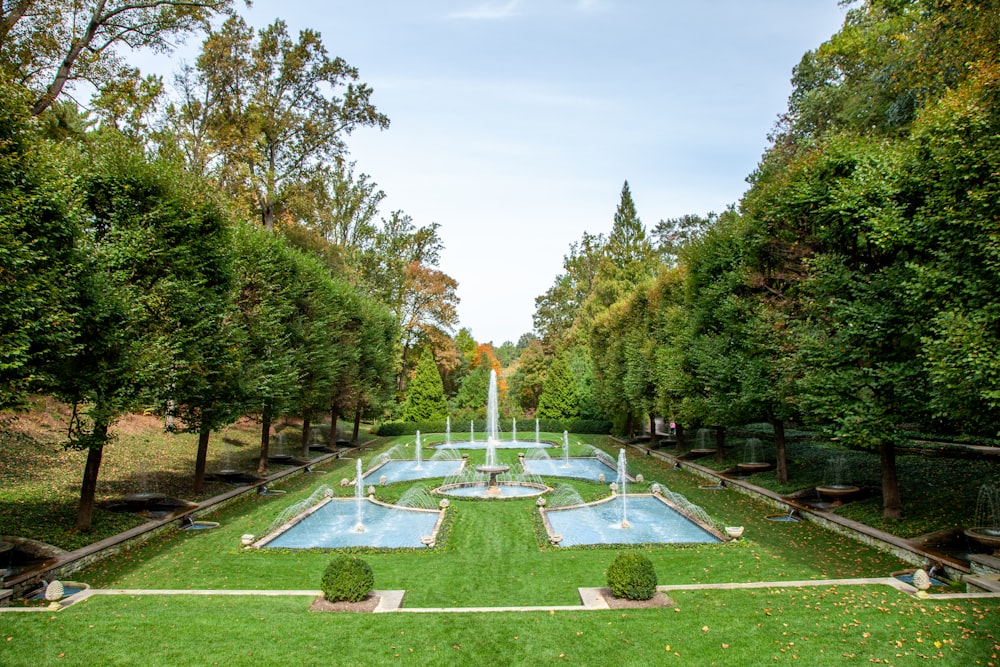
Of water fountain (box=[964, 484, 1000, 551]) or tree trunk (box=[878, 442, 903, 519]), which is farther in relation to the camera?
tree trunk (box=[878, 442, 903, 519])

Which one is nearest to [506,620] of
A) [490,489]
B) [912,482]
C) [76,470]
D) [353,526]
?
[353,526]

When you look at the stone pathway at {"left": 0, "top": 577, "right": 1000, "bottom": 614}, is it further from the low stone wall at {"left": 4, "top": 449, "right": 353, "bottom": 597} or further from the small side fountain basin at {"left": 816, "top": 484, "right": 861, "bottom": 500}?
the small side fountain basin at {"left": 816, "top": 484, "right": 861, "bottom": 500}

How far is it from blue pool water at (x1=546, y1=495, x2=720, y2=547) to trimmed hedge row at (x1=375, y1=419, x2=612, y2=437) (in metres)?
27.5

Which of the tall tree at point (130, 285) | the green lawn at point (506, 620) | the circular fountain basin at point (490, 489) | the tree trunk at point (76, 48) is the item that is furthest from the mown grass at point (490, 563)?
the tree trunk at point (76, 48)

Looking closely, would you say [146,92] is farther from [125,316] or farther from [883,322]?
[883,322]

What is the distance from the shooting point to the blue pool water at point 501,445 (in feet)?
126

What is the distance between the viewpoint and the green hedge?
47.2 meters

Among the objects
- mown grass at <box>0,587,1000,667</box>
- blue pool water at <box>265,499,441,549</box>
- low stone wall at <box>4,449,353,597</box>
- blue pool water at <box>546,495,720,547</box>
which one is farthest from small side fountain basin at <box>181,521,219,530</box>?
blue pool water at <box>546,495,720,547</box>

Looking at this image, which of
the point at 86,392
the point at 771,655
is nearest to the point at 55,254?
the point at 86,392

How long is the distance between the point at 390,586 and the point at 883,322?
12439mm

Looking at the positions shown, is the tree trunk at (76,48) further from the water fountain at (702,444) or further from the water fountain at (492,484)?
the water fountain at (702,444)

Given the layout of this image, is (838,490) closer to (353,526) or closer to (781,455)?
(781,455)

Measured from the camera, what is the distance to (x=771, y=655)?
7602 millimetres

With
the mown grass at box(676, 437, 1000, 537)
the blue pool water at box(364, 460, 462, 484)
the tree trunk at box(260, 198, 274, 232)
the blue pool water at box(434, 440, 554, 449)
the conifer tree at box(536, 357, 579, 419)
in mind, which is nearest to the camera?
the mown grass at box(676, 437, 1000, 537)
